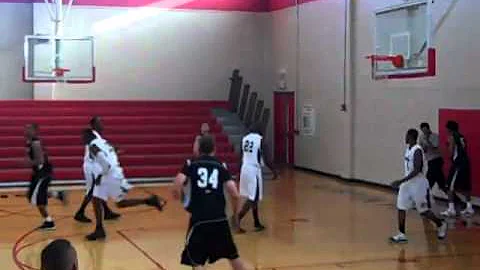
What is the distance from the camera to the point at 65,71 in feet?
57.9

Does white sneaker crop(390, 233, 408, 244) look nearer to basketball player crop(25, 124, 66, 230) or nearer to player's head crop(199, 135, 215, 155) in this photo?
player's head crop(199, 135, 215, 155)

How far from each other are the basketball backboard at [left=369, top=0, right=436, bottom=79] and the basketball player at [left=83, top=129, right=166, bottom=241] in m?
5.05

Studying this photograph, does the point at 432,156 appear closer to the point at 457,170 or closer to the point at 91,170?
the point at 457,170

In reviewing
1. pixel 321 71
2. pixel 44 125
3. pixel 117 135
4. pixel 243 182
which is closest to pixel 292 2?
pixel 321 71

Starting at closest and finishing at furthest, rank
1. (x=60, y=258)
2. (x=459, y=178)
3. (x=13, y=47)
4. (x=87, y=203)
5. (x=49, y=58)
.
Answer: (x=60, y=258)
(x=87, y=203)
(x=459, y=178)
(x=49, y=58)
(x=13, y=47)

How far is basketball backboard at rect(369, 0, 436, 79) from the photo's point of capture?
Answer: 40.7 feet

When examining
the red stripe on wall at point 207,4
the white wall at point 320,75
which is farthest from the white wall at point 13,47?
the white wall at point 320,75

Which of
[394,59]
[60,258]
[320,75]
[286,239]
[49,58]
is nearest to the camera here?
[60,258]

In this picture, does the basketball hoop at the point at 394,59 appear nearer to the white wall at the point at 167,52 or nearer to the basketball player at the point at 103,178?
the basketball player at the point at 103,178

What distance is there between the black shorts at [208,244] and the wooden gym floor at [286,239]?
7.15 feet

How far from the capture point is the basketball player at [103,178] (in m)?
10.2

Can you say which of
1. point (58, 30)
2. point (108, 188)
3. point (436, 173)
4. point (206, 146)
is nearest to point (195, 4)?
point (58, 30)

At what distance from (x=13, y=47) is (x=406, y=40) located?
44.4ft

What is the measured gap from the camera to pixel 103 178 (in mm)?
10438
